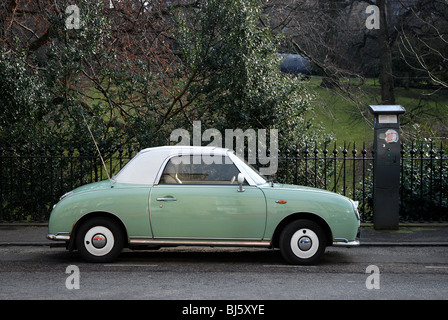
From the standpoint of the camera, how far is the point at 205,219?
26.5 feet

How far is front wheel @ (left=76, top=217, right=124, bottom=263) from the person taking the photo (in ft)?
26.6

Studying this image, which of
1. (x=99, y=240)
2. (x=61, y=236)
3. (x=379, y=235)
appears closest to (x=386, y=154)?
(x=379, y=235)

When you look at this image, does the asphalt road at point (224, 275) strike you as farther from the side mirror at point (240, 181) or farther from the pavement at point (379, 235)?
the side mirror at point (240, 181)

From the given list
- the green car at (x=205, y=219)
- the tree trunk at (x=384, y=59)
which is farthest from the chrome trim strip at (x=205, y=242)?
the tree trunk at (x=384, y=59)

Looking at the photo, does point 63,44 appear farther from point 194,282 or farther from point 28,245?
point 194,282

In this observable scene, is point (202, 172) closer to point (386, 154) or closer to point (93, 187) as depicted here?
point (93, 187)

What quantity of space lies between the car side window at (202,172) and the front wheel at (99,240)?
0.91 metres

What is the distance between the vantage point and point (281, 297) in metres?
6.32

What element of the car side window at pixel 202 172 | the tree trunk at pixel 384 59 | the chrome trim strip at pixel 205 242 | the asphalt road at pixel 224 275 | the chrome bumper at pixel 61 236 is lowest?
the asphalt road at pixel 224 275

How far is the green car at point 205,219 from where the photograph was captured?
26.5 feet

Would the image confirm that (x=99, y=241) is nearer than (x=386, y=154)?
Yes

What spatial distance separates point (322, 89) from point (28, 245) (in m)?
12.4

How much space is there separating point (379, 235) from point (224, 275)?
4.08 metres

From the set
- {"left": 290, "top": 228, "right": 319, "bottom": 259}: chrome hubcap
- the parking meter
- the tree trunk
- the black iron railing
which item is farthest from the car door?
the tree trunk
